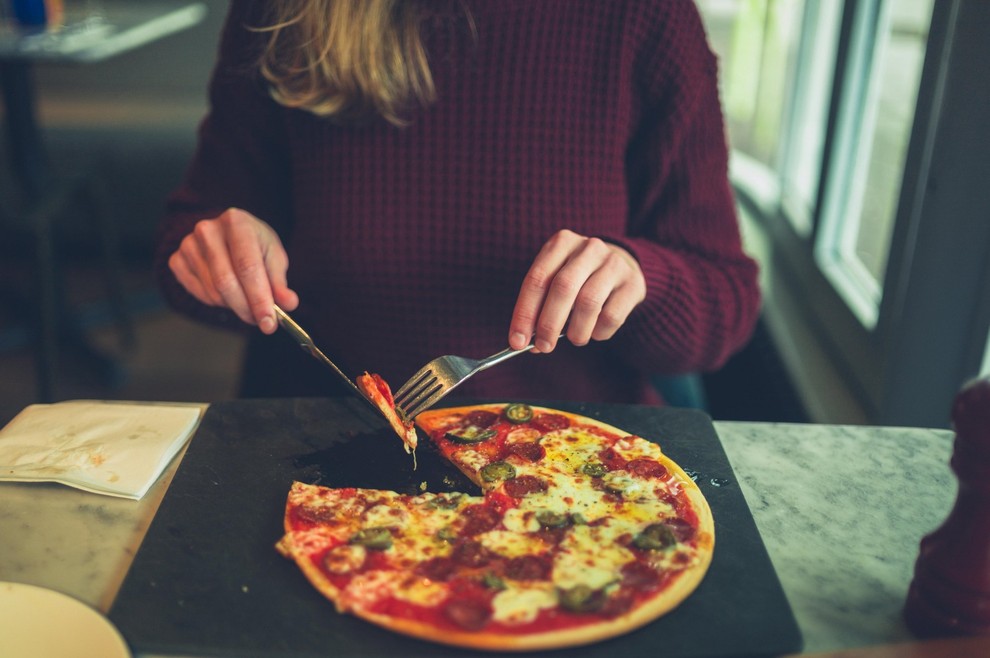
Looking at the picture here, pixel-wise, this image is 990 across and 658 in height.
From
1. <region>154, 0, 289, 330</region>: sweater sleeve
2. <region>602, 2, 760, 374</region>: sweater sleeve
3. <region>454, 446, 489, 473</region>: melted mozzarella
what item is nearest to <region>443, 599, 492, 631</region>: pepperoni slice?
<region>454, 446, 489, 473</region>: melted mozzarella

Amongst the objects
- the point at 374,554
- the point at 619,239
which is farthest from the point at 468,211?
the point at 374,554

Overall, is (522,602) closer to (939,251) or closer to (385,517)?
(385,517)

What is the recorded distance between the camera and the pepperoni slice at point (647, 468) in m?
0.93

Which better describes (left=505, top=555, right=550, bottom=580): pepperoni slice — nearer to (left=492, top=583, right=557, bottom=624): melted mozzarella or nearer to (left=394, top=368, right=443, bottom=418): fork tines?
(left=492, top=583, right=557, bottom=624): melted mozzarella

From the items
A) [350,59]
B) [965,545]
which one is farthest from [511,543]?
[350,59]

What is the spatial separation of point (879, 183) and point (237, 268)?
1.24 metres

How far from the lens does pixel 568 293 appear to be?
0.94 meters

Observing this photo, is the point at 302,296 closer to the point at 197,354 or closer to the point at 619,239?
the point at 619,239

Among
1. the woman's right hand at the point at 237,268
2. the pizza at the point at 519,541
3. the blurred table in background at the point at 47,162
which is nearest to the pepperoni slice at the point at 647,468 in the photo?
the pizza at the point at 519,541

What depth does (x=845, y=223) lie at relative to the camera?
6.20 feet

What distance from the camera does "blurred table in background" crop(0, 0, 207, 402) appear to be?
2319 millimetres

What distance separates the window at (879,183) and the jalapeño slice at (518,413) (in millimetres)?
632

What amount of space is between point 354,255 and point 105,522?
48 centimetres

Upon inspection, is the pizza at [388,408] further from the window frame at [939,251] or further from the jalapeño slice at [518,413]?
the window frame at [939,251]
